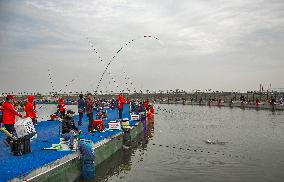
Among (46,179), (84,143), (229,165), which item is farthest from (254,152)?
(46,179)

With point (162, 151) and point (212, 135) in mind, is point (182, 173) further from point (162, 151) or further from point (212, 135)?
point (212, 135)

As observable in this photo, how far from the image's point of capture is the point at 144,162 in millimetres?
18203

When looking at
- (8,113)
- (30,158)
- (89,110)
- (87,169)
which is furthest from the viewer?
(89,110)

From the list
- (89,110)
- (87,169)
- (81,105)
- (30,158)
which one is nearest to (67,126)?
(87,169)

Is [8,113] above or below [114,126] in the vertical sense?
above

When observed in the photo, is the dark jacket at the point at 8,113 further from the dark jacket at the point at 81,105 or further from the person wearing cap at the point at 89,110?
the dark jacket at the point at 81,105

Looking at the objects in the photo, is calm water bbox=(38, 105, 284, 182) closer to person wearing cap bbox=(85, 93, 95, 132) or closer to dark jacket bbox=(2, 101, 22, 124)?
person wearing cap bbox=(85, 93, 95, 132)

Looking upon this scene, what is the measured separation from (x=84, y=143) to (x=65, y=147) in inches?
31.4

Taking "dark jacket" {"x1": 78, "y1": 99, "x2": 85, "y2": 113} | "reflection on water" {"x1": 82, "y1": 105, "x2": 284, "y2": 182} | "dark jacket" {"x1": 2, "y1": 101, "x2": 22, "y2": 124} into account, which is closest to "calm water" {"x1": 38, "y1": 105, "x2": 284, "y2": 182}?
"reflection on water" {"x1": 82, "y1": 105, "x2": 284, "y2": 182}

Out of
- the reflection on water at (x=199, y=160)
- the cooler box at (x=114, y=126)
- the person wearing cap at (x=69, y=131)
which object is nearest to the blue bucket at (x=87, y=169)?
the person wearing cap at (x=69, y=131)

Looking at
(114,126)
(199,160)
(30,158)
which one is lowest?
(199,160)

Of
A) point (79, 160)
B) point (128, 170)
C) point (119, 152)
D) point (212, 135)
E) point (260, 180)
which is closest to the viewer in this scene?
point (79, 160)

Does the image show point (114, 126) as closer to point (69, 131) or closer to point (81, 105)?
point (81, 105)

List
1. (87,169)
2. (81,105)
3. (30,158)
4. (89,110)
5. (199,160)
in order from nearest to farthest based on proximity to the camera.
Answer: (30,158), (87,169), (199,160), (89,110), (81,105)
